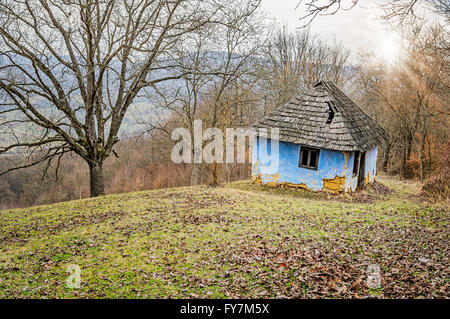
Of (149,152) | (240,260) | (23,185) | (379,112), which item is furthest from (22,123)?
(379,112)

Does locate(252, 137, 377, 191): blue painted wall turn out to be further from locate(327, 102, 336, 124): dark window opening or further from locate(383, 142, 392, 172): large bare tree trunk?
locate(383, 142, 392, 172): large bare tree trunk

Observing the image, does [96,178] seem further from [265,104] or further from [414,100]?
[414,100]

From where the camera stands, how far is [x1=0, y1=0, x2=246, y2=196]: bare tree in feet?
32.8

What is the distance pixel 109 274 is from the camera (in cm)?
534

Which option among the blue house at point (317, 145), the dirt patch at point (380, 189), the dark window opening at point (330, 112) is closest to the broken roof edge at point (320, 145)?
the blue house at point (317, 145)

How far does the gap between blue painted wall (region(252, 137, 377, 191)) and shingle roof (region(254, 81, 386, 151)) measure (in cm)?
65

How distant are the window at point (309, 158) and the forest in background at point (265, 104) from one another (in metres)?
4.40

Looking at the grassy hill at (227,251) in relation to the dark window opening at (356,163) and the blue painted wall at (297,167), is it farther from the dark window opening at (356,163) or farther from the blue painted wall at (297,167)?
the dark window opening at (356,163)

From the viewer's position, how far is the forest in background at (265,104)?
16.4m

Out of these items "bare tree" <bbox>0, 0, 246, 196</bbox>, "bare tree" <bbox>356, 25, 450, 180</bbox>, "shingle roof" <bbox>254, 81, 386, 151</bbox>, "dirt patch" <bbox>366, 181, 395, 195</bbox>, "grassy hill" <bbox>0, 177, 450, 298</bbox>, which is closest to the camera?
"grassy hill" <bbox>0, 177, 450, 298</bbox>

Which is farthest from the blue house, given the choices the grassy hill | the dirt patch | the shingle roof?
the grassy hill

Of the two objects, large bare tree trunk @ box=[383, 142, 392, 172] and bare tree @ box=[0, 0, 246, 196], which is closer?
bare tree @ box=[0, 0, 246, 196]

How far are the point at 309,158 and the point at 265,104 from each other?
12993mm

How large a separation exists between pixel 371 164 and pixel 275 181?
6.55 m
